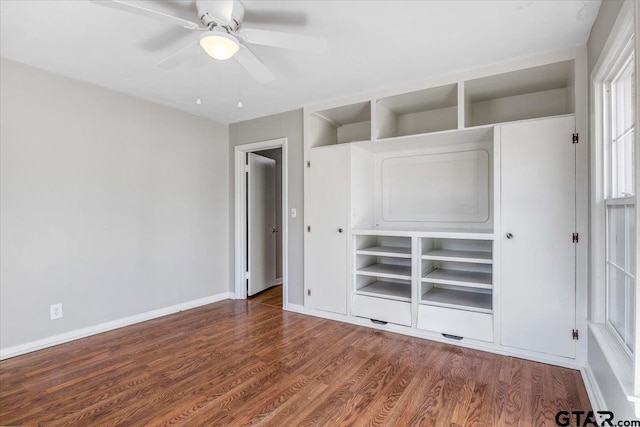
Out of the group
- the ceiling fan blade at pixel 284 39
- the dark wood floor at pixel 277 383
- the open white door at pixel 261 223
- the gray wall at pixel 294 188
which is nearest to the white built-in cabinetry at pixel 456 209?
the gray wall at pixel 294 188

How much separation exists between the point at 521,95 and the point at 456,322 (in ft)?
7.19

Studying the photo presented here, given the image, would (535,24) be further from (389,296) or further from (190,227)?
(190,227)

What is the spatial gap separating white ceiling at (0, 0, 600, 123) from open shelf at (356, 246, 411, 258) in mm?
1632

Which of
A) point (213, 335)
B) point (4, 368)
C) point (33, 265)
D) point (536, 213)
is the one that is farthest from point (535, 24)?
point (4, 368)

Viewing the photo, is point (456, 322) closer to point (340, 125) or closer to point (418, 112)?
point (418, 112)

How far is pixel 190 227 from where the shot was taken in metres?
4.00

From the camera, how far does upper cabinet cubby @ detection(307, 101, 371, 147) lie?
3.62m

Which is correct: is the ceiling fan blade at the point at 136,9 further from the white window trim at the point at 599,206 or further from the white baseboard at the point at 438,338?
the white baseboard at the point at 438,338

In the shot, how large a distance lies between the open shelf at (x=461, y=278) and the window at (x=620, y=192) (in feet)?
2.80

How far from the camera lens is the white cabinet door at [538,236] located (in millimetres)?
2398

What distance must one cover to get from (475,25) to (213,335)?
10.8 ft

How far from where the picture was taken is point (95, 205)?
311 centimetres

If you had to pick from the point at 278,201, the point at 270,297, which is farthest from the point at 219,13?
the point at 278,201

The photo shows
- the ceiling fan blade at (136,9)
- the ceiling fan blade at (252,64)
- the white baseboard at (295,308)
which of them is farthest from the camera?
the white baseboard at (295,308)
